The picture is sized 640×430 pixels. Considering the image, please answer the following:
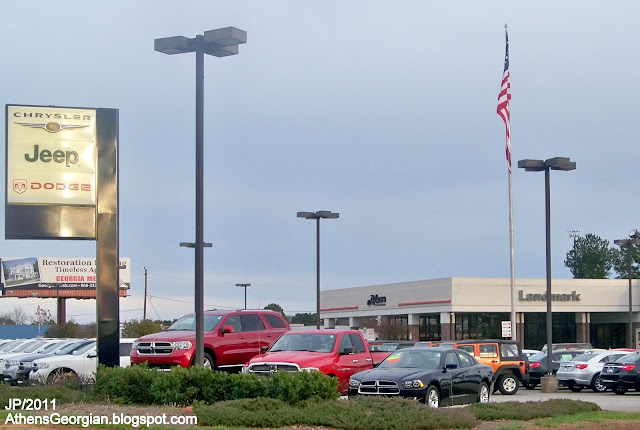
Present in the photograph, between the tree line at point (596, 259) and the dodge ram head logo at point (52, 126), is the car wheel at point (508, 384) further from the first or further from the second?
the tree line at point (596, 259)

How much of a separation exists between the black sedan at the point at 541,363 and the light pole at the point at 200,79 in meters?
17.9

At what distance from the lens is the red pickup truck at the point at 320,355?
63.4 feet

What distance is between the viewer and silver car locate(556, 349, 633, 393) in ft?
95.2

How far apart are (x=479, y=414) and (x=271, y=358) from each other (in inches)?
216

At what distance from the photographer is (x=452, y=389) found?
62.3 ft

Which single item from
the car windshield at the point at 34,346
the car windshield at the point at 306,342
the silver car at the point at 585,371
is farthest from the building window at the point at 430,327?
the car windshield at the point at 306,342

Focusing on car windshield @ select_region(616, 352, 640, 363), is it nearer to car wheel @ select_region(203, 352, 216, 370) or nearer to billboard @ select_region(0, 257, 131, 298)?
car wheel @ select_region(203, 352, 216, 370)

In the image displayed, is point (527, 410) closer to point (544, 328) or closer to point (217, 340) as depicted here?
point (217, 340)

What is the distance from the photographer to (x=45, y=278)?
77750 millimetres

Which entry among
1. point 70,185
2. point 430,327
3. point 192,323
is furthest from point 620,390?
point 430,327

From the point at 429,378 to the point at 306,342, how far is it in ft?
11.9

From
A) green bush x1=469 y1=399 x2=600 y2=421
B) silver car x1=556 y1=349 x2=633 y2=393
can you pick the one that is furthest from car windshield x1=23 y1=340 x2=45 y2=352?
green bush x1=469 y1=399 x2=600 y2=421

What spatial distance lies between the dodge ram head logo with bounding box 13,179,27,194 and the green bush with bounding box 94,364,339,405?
5.86 m

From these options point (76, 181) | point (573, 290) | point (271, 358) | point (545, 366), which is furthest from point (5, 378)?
point (573, 290)
